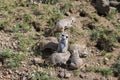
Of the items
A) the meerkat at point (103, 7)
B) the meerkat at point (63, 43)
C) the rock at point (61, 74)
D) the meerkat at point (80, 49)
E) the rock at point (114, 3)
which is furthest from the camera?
the rock at point (114, 3)

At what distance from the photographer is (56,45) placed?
7.56 meters

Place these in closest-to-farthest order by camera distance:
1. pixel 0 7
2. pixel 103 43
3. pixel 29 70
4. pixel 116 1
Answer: pixel 29 70 < pixel 103 43 < pixel 0 7 < pixel 116 1

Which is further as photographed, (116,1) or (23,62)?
(116,1)

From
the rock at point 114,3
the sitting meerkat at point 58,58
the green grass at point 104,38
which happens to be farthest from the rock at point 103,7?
the sitting meerkat at point 58,58

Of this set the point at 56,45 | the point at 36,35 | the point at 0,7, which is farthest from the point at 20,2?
the point at 56,45

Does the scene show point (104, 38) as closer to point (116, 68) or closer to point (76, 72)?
point (116, 68)

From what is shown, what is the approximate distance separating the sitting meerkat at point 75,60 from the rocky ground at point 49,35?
0.37 ft

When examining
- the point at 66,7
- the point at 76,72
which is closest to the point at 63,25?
the point at 66,7

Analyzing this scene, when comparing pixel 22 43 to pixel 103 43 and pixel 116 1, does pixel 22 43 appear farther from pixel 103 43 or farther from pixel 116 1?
pixel 116 1

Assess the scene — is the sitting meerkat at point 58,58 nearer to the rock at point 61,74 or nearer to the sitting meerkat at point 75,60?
the sitting meerkat at point 75,60

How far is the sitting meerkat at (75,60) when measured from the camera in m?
7.29

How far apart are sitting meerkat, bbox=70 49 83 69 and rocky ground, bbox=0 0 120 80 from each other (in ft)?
0.37

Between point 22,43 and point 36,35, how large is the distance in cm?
44

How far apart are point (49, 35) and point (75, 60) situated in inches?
39.9
